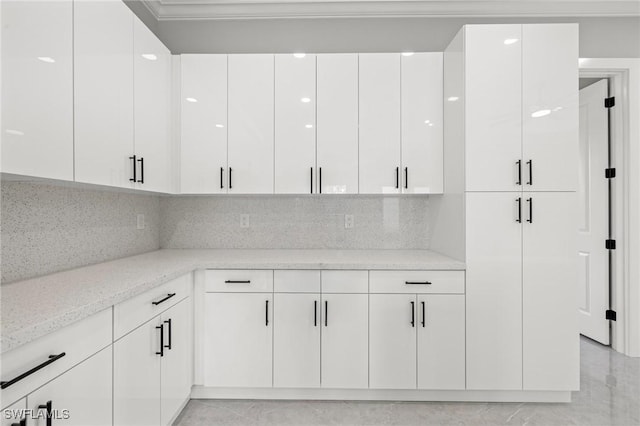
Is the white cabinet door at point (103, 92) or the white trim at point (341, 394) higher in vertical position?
the white cabinet door at point (103, 92)

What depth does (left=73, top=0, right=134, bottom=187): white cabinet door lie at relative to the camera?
1.49 meters

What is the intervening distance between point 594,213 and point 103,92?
3.91 meters

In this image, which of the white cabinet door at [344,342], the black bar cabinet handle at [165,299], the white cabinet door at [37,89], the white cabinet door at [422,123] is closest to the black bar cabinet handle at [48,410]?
→ the black bar cabinet handle at [165,299]

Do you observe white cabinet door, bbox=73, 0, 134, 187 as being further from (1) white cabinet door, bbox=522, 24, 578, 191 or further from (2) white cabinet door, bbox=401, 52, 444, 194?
(1) white cabinet door, bbox=522, 24, 578, 191

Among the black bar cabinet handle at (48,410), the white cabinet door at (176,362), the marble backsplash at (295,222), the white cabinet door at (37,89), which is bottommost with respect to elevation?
the white cabinet door at (176,362)

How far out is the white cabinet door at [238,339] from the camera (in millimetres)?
2178

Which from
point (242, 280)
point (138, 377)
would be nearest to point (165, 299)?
point (138, 377)

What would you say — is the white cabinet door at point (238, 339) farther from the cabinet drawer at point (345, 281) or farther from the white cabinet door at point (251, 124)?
the white cabinet door at point (251, 124)

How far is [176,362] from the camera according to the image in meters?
1.94

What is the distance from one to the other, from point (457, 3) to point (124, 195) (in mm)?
2994

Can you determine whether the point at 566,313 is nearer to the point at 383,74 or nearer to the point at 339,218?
the point at 339,218

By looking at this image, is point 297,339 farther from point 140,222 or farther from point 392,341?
point 140,222

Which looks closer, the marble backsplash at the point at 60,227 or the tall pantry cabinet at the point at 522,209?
the marble backsplash at the point at 60,227

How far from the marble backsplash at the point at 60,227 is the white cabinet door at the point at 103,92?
34cm
